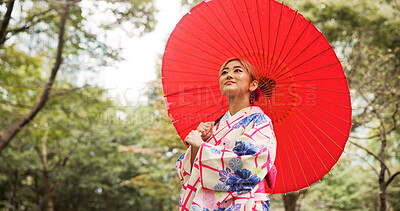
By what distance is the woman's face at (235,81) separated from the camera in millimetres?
2143

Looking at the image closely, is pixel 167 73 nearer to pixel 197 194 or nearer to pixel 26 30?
pixel 197 194

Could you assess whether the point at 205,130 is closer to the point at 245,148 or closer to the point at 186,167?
the point at 186,167

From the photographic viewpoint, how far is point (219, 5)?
233 cm

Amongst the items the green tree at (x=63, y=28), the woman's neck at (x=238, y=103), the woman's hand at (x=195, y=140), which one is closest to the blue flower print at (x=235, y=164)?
the woman's hand at (x=195, y=140)

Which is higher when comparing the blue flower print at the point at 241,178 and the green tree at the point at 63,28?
the green tree at the point at 63,28

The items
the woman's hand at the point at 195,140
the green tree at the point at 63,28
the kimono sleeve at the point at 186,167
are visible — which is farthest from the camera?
the green tree at the point at 63,28

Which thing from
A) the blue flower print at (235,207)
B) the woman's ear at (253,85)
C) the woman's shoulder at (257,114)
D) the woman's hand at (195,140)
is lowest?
the blue flower print at (235,207)

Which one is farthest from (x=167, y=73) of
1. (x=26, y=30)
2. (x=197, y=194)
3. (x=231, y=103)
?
(x=26, y=30)

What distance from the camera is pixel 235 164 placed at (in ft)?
5.74

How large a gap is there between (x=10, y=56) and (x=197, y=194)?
A: 8393mm

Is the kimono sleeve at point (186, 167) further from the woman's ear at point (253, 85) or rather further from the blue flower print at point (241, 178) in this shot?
the woman's ear at point (253, 85)

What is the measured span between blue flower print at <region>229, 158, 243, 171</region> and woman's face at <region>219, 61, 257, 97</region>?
0.56 metres

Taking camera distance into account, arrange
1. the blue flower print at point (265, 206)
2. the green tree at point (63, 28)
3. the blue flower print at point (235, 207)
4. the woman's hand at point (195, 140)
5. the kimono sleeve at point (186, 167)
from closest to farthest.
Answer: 1. the blue flower print at point (235, 207)
2. the blue flower print at point (265, 206)
3. the woman's hand at point (195, 140)
4. the kimono sleeve at point (186, 167)
5. the green tree at point (63, 28)

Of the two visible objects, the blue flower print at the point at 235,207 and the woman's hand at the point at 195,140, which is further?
the woman's hand at the point at 195,140
